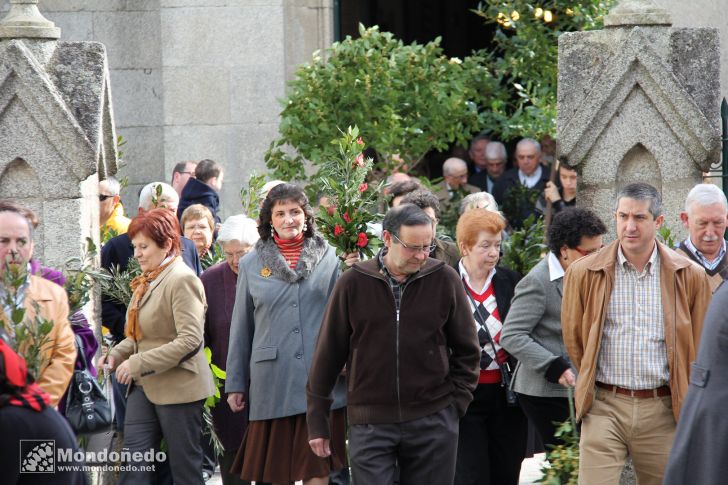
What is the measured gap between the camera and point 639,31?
7.62 meters

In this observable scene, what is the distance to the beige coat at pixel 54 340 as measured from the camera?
5.98 m

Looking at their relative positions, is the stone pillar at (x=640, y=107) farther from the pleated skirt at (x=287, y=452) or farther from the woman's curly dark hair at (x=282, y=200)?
the pleated skirt at (x=287, y=452)

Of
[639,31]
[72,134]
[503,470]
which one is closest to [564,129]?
[639,31]

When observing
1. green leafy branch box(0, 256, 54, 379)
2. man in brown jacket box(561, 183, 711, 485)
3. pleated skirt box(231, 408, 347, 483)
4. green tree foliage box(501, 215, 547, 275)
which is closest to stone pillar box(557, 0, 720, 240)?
green tree foliage box(501, 215, 547, 275)

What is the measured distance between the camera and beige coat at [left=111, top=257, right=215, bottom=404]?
736 cm

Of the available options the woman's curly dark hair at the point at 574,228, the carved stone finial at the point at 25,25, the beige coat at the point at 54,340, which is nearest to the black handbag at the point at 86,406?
the beige coat at the point at 54,340

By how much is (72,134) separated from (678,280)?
11.2 feet

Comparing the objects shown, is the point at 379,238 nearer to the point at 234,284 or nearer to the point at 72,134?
the point at 234,284

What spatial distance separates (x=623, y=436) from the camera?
21.1 ft

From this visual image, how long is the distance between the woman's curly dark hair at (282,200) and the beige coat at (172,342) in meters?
0.50

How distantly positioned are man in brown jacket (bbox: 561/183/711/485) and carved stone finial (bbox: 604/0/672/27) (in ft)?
5.03

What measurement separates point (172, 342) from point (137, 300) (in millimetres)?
370

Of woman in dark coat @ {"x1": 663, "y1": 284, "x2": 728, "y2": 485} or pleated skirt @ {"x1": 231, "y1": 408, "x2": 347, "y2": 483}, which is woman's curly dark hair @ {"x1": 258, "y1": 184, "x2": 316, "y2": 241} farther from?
woman in dark coat @ {"x1": 663, "y1": 284, "x2": 728, "y2": 485}

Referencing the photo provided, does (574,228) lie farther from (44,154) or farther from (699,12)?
(699,12)
